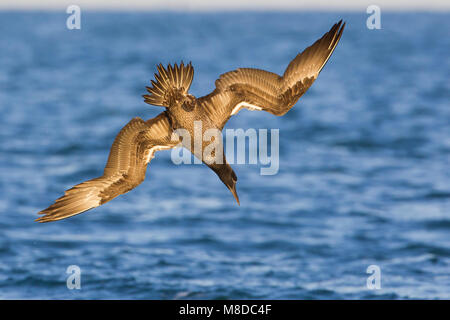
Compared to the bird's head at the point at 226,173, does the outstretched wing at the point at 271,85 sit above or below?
above

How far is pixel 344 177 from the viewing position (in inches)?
1961

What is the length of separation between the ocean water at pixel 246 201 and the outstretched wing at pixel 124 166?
13.3 metres

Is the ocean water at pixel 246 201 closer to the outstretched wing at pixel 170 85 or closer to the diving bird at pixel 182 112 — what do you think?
the diving bird at pixel 182 112

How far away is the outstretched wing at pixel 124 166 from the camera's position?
1314 cm

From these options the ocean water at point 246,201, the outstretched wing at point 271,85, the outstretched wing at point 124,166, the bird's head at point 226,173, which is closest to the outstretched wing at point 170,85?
the outstretched wing at point 124,166

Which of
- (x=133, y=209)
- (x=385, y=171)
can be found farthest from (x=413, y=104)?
(x=133, y=209)

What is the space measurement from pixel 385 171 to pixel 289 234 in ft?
53.9

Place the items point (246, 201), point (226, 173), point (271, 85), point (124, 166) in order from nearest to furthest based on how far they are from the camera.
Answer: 1. point (226, 173)
2. point (124, 166)
3. point (271, 85)
4. point (246, 201)

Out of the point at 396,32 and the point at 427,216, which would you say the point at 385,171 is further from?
the point at 396,32

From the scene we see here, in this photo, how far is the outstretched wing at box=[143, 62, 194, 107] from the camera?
12555 mm

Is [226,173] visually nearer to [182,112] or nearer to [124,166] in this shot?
[182,112]

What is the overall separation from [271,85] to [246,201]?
30.3 m

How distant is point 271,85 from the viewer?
13.9 metres

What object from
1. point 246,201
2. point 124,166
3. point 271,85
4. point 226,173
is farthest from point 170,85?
point 246,201
